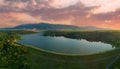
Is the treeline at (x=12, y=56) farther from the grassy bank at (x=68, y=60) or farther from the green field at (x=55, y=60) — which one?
the grassy bank at (x=68, y=60)

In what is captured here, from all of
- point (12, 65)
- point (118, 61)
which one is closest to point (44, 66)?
point (12, 65)

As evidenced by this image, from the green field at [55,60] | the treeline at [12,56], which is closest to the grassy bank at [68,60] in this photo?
the green field at [55,60]

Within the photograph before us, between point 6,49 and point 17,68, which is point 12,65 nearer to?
point 17,68

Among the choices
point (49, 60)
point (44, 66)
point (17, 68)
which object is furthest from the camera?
point (49, 60)

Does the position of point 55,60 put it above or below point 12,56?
below

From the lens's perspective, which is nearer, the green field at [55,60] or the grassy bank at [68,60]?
the green field at [55,60]

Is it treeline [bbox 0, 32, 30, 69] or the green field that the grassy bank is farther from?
treeline [bbox 0, 32, 30, 69]

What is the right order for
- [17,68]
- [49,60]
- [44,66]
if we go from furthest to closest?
[49,60]
[44,66]
[17,68]

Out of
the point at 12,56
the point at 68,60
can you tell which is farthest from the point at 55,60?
the point at 12,56

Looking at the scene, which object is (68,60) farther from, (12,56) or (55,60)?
(12,56)

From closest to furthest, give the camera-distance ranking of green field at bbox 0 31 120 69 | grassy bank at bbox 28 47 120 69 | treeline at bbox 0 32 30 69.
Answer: treeline at bbox 0 32 30 69 → green field at bbox 0 31 120 69 → grassy bank at bbox 28 47 120 69

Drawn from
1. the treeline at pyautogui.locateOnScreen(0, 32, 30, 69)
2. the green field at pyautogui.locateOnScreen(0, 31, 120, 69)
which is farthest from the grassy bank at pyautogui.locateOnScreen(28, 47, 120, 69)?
the treeline at pyautogui.locateOnScreen(0, 32, 30, 69)
